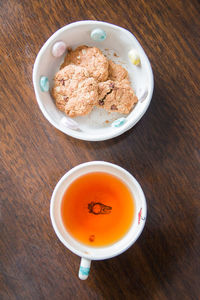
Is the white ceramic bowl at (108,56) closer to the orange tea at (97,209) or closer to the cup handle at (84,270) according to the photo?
the orange tea at (97,209)

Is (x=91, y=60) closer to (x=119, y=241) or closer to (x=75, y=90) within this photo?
(x=75, y=90)

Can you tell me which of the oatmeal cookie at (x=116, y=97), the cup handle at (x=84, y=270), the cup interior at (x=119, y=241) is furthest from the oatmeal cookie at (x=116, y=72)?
the cup handle at (x=84, y=270)

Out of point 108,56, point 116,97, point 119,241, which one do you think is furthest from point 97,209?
point 108,56

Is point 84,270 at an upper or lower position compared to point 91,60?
lower

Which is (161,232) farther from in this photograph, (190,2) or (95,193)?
(190,2)

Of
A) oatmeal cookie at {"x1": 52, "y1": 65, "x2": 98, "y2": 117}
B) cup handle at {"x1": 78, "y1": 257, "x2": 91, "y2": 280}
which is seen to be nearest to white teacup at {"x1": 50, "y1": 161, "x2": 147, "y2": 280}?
cup handle at {"x1": 78, "y1": 257, "x2": 91, "y2": 280}

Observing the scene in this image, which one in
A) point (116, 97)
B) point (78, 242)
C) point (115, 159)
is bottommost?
point (78, 242)

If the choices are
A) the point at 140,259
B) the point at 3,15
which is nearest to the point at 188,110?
the point at 140,259

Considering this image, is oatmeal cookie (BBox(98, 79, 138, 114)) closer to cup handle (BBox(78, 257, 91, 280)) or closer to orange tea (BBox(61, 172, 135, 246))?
orange tea (BBox(61, 172, 135, 246))
